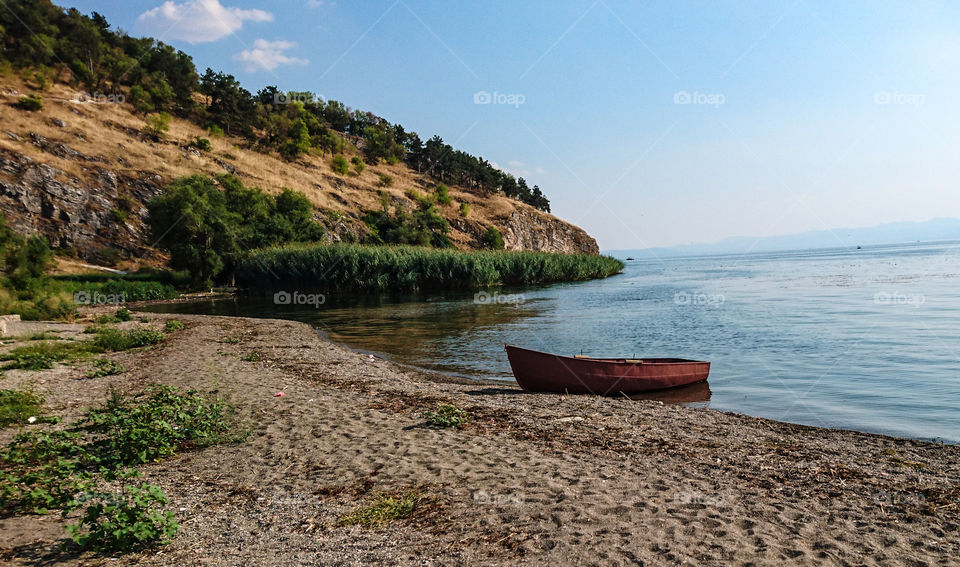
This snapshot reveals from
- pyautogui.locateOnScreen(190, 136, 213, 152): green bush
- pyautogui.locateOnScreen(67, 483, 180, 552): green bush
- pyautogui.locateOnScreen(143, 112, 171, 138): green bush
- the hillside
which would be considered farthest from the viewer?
pyautogui.locateOnScreen(190, 136, 213, 152): green bush

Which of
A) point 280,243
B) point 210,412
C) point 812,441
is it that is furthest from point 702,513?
point 280,243

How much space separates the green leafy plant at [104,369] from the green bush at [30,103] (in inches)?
3024

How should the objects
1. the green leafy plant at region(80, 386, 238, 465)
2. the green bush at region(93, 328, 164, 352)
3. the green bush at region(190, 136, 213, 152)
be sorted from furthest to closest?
the green bush at region(190, 136, 213, 152), the green bush at region(93, 328, 164, 352), the green leafy plant at region(80, 386, 238, 465)

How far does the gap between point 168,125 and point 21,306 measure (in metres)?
76.8

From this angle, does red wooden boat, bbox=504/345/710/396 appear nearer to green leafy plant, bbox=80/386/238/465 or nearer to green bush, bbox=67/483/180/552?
green leafy plant, bbox=80/386/238/465

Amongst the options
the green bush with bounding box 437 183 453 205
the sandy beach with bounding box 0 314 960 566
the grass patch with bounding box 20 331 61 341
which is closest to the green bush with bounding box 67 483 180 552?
the sandy beach with bounding box 0 314 960 566

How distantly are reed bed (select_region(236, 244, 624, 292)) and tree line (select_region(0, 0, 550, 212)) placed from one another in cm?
5980

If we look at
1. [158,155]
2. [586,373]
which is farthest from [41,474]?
[158,155]

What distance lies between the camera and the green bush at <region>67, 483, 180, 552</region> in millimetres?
4691

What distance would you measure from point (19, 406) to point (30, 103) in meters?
81.8

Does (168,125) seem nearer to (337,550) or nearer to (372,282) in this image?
(372,282)

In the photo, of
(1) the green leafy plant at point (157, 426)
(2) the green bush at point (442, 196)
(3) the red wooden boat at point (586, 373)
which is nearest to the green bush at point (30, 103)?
(2) the green bush at point (442, 196)

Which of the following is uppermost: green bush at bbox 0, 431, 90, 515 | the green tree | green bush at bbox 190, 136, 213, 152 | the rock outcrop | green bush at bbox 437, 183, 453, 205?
green bush at bbox 190, 136, 213, 152

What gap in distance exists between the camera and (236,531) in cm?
529
